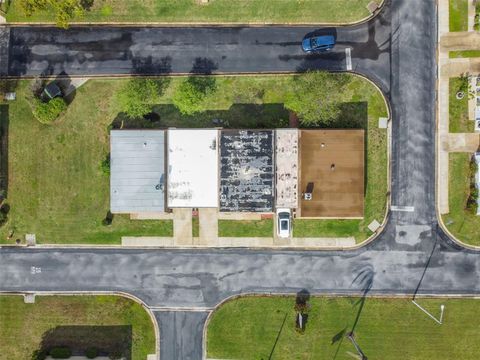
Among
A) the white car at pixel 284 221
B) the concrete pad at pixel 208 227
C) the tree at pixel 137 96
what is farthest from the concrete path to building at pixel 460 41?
the tree at pixel 137 96

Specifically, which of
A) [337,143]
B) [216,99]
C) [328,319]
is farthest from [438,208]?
[216,99]

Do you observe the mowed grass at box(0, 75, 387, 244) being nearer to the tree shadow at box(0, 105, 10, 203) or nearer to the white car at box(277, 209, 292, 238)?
the tree shadow at box(0, 105, 10, 203)

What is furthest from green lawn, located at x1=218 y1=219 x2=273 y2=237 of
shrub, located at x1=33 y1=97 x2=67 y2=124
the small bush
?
shrub, located at x1=33 y1=97 x2=67 y2=124

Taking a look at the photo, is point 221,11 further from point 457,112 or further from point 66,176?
point 457,112

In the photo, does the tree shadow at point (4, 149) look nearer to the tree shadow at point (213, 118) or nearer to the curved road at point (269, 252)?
the curved road at point (269, 252)

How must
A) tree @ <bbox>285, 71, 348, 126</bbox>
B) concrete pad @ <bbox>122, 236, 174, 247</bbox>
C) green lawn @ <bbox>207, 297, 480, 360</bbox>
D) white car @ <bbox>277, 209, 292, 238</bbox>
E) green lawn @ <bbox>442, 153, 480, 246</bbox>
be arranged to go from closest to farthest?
tree @ <bbox>285, 71, 348, 126</bbox> < white car @ <bbox>277, 209, 292, 238</bbox> < green lawn @ <bbox>207, 297, 480, 360</bbox> < green lawn @ <bbox>442, 153, 480, 246</bbox> < concrete pad @ <bbox>122, 236, 174, 247</bbox>

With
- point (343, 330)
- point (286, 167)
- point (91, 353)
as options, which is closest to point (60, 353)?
point (91, 353)
